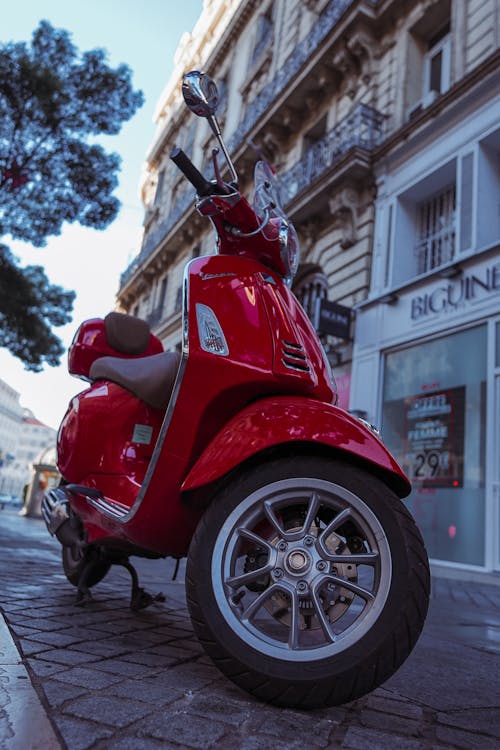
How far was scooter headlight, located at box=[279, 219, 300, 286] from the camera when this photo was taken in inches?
87.6

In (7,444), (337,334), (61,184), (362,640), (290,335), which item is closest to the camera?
(362,640)

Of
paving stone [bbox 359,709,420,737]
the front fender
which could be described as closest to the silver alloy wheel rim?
the front fender

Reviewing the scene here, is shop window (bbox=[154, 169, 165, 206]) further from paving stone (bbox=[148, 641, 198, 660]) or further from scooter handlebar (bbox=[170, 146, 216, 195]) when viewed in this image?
paving stone (bbox=[148, 641, 198, 660])

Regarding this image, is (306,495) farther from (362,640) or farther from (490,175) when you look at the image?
(490,175)

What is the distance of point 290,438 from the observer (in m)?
1.62

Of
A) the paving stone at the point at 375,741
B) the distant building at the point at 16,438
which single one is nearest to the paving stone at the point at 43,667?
the paving stone at the point at 375,741

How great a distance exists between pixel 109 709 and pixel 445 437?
734cm

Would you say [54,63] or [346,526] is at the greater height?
[54,63]

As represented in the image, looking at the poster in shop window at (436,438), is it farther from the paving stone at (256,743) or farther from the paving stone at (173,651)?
the paving stone at (256,743)

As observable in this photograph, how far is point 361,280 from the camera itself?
10406mm

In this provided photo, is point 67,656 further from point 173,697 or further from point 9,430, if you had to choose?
point 9,430

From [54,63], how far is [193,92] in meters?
11.6

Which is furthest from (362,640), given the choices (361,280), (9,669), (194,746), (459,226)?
(361,280)

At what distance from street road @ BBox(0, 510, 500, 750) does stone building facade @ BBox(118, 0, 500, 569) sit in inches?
214
